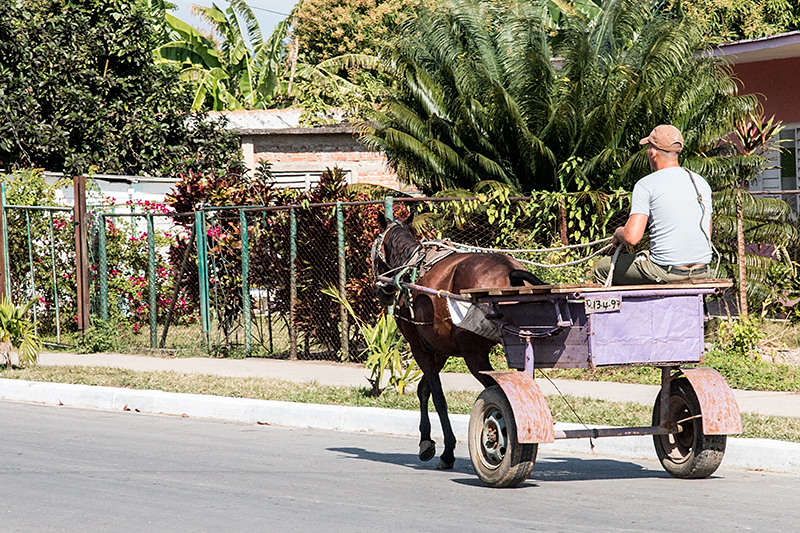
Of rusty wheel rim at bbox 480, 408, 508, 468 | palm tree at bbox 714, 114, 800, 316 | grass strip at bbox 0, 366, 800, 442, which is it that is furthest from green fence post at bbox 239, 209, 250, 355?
rusty wheel rim at bbox 480, 408, 508, 468

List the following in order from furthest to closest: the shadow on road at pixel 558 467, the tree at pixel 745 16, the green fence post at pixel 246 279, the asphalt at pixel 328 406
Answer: the tree at pixel 745 16
the green fence post at pixel 246 279
the asphalt at pixel 328 406
the shadow on road at pixel 558 467

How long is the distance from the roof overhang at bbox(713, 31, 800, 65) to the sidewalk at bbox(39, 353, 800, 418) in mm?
6473

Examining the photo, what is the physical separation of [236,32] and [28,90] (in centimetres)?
1239

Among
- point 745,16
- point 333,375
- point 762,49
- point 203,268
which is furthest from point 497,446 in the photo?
point 745,16

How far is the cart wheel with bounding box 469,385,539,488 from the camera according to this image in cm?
663

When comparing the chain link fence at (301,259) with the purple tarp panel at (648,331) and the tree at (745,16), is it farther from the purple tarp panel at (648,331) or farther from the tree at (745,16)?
the tree at (745,16)

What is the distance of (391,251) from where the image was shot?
27.9 ft

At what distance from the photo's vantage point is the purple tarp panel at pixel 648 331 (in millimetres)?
6496

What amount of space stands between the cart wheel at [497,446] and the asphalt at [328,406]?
59.8 inches

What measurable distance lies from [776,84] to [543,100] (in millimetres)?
4565

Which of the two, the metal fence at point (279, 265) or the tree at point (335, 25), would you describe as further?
the tree at point (335, 25)

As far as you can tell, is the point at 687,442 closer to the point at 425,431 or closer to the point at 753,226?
the point at 425,431

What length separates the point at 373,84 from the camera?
32.0 m

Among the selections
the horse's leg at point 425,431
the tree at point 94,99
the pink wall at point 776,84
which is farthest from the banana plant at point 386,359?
the tree at point 94,99
